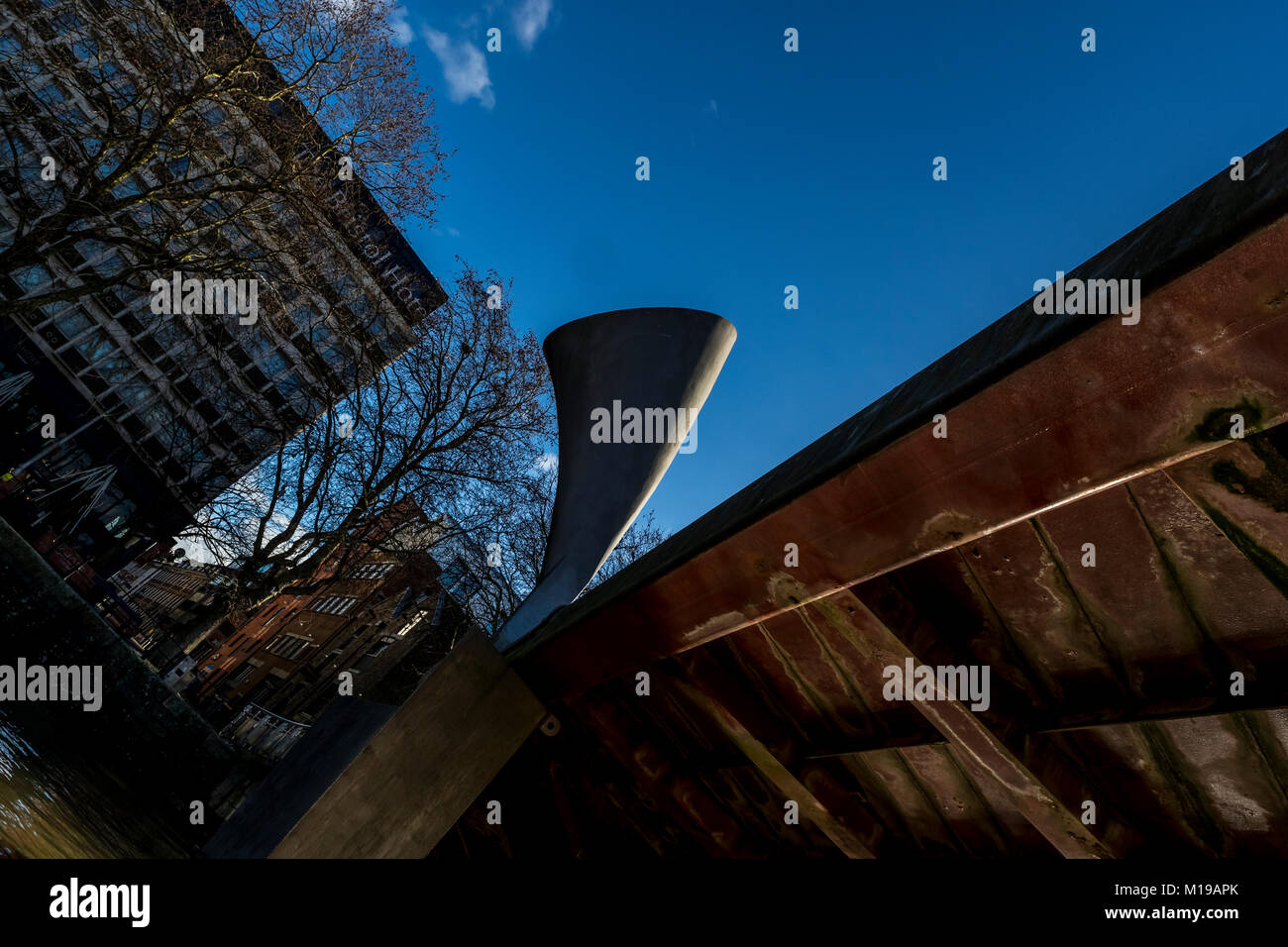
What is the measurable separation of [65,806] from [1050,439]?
7.13 m

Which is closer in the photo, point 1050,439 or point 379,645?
point 1050,439

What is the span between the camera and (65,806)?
4.70 meters

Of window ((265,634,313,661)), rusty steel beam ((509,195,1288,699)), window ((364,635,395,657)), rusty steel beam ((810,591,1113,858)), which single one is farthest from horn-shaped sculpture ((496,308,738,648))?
window ((265,634,313,661))

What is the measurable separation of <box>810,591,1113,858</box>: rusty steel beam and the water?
13.7ft

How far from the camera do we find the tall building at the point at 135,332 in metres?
10.3

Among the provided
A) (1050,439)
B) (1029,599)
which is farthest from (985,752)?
(1050,439)

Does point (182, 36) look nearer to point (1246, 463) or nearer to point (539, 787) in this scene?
point (539, 787)

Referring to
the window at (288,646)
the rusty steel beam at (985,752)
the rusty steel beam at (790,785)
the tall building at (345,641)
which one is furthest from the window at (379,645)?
the rusty steel beam at (985,752)

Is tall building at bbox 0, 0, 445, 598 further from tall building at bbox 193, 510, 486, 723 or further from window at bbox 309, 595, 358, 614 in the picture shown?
window at bbox 309, 595, 358, 614

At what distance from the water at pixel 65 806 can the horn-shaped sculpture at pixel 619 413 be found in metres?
3.73

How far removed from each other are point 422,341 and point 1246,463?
55.2ft

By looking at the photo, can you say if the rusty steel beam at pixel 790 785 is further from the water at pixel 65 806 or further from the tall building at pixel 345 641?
the tall building at pixel 345 641

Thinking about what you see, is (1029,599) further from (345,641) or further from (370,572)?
(345,641)
